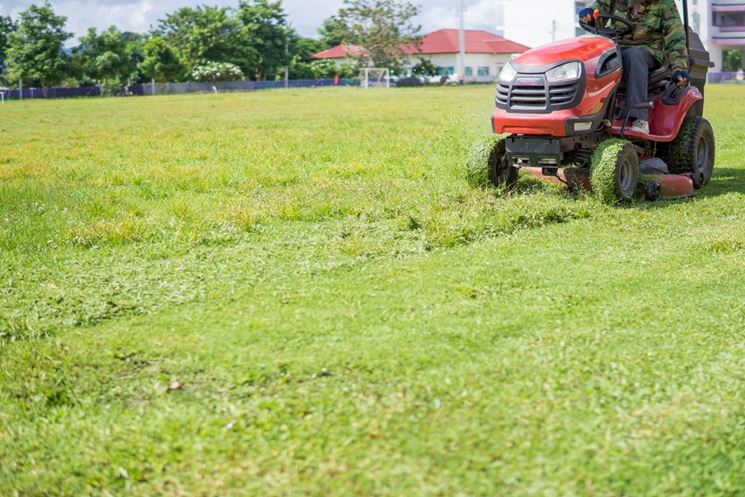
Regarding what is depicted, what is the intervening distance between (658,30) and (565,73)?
136 cm

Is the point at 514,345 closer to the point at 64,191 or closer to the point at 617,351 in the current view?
the point at 617,351

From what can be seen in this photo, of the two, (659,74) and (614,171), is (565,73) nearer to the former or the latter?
(614,171)

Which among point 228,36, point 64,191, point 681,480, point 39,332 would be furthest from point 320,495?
point 228,36

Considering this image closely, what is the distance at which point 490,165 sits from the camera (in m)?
8.65

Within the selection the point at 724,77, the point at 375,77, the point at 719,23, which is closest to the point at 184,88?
the point at 375,77

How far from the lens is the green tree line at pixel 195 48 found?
77.0m

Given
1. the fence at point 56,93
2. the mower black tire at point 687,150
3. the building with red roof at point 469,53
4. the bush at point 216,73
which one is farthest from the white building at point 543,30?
the mower black tire at point 687,150

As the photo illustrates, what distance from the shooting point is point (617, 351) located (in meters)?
4.21

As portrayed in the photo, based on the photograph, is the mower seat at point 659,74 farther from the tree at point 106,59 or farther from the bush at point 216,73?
the bush at point 216,73

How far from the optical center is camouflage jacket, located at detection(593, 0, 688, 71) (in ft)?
28.0

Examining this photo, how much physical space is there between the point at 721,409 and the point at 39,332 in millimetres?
3162

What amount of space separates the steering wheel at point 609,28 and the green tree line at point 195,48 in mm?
72569

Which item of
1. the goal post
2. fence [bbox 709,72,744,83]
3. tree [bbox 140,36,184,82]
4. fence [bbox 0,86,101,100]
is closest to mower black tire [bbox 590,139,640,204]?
fence [bbox 0,86,101,100]

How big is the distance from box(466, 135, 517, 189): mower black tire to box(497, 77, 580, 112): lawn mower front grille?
55 cm
